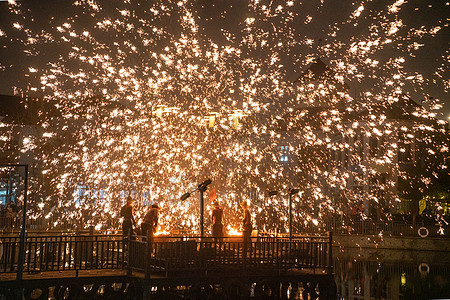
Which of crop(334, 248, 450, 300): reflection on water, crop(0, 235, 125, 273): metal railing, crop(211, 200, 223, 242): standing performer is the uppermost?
crop(211, 200, 223, 242): standing performer

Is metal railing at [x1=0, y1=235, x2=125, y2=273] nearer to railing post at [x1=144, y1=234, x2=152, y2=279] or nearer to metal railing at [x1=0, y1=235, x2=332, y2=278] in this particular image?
metal railing at [x1=0, y1=235, x2=332, y2=278]

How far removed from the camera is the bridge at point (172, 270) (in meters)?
14.2

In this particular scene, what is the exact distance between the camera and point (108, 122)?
50125 millimetres

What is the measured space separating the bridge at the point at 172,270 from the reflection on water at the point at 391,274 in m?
1.80

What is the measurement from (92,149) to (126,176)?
10.2 m

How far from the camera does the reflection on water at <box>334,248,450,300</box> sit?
57.1 feet

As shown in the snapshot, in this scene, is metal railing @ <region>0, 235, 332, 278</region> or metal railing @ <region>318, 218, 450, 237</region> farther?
metal railing @ <region>318, 218, 450, 237</region>

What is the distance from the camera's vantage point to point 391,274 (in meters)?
22.6

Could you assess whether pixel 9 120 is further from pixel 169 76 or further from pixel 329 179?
pixel 169 76

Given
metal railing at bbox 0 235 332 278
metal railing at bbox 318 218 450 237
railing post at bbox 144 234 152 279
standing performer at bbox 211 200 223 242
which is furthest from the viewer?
metal railing at bbox 318 218 450 237

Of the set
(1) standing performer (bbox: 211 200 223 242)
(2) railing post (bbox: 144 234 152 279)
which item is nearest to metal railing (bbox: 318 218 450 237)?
(1) standing performer (bbox: 211 200 223 242)

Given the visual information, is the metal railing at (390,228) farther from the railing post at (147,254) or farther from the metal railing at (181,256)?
the railing post at (147,254)

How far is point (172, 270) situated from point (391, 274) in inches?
456

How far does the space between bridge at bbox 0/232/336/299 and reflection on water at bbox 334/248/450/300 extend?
5.92 ft
